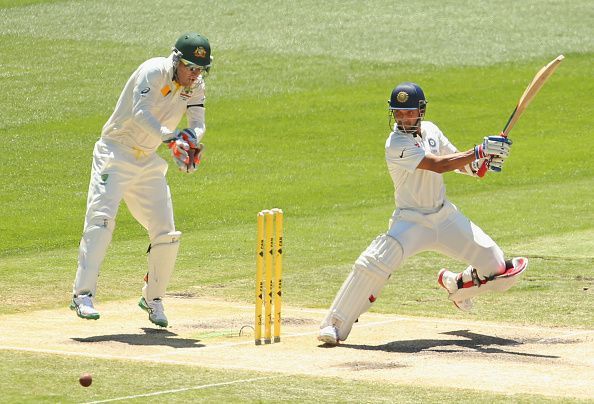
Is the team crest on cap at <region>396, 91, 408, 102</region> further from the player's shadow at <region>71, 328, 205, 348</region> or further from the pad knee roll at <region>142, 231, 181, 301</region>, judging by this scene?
the player's shadow at <region>71, 328, 205, 348</region>

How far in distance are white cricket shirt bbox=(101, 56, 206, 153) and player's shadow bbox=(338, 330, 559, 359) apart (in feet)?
7.00

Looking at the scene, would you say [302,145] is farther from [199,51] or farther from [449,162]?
[449,162]

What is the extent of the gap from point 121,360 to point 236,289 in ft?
11.8

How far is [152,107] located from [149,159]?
45 centimetres

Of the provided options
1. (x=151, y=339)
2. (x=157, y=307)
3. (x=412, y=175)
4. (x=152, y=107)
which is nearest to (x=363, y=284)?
(x=412, y=175)

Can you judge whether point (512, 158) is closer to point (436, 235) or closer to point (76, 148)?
point (76, 148)

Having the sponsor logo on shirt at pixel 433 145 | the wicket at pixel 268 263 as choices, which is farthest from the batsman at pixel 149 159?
the sponsor logo on shirt at pixel 433 145

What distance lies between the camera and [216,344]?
382 inches

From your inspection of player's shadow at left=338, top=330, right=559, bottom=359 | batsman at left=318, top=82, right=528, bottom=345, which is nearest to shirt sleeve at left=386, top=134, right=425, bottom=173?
batsman at left=318, top=82, right=528, bottom=345

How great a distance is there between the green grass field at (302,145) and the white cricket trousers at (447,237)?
0.88 m

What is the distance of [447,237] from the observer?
33.0 feet

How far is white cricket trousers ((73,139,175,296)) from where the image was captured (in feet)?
32.7

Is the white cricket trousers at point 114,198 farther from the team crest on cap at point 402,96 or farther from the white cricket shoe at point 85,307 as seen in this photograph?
the team crest on cap at point 402,96

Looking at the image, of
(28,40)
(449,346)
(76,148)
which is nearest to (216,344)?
(449,346)
